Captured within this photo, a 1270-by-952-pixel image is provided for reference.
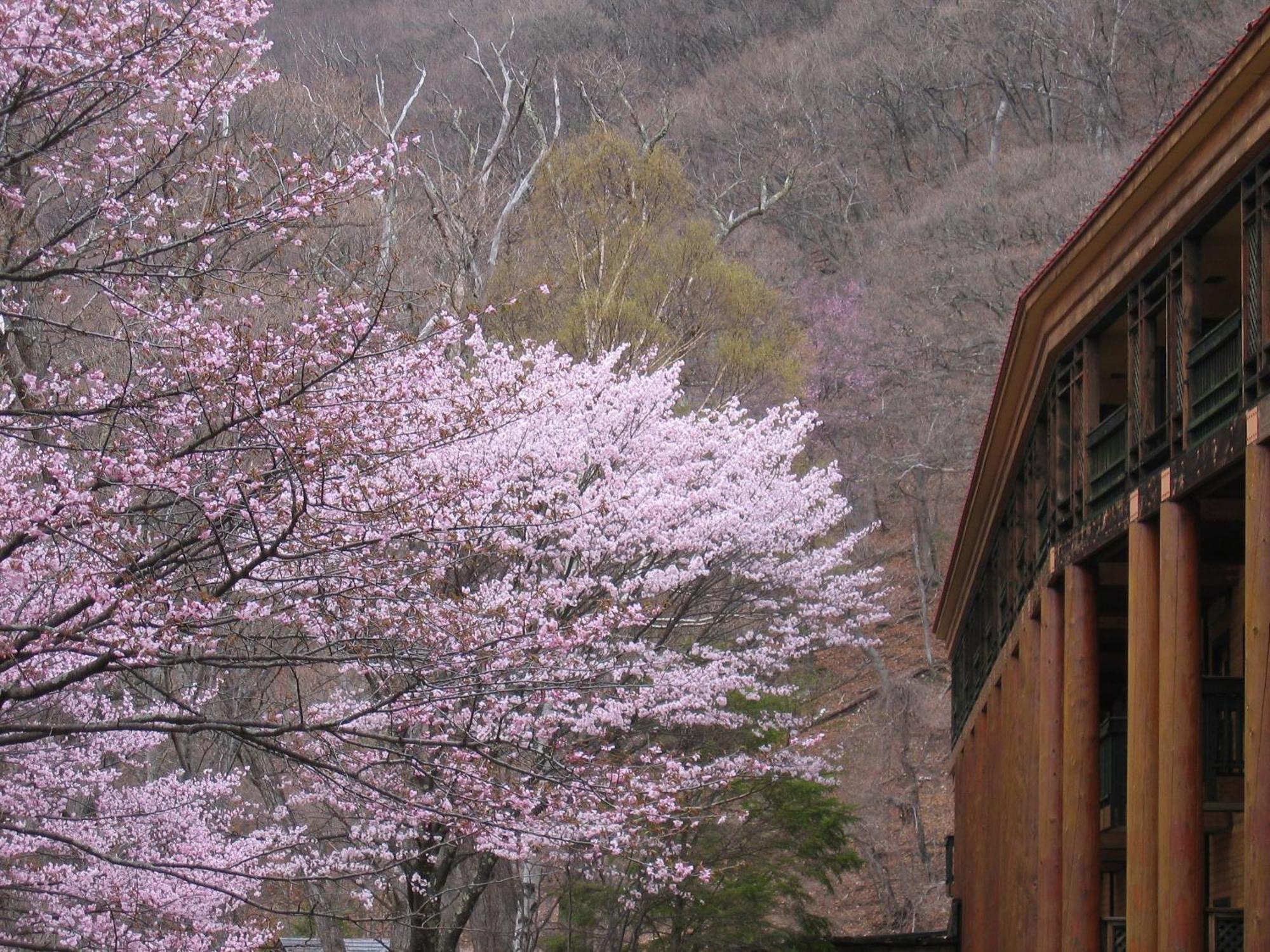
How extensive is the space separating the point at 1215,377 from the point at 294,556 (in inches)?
238

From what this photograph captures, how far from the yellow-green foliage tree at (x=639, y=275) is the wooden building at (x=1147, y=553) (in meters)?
14.3

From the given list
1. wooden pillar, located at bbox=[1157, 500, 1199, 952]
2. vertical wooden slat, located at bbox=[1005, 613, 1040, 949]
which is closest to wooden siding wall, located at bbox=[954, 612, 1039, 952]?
vertical wooden slat, located at bbox=[1005, 613, 1040, 949]

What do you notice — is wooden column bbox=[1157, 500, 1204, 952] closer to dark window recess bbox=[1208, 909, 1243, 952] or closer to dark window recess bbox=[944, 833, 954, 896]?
dark window recess bbox=[1208, 909, 1243, 952]

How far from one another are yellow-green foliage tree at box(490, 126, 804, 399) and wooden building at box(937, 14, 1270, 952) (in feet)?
47.0

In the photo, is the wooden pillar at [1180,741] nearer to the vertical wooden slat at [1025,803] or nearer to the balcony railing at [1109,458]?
the balcony railing at [1109,458]

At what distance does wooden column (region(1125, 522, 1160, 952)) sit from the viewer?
11039 millimetres

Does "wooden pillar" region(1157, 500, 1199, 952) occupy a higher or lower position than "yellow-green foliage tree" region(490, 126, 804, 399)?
lower

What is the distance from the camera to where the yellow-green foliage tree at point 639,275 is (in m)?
33.9

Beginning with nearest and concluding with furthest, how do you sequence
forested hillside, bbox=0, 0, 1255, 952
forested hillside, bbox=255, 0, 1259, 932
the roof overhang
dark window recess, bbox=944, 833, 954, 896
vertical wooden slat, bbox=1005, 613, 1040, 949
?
the roof overhang → forested hillside, bbox=0, 0, 1255, 952 → vertical wooden slat, bbox=1005, 613, 1040, 949 → dark window recess, bbox=944, 833, 954, 896 → forested hillside, bbox=255, 0, 1259, 932

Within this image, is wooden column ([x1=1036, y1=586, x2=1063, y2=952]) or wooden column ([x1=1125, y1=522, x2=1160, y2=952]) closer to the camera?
wooden column ([x1=1125, y1=522, x2=1160, y2=952])

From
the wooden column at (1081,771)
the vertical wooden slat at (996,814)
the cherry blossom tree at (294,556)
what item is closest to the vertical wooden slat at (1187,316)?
the wooden column at (1081,771)

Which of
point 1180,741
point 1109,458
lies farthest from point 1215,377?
point 1109,458

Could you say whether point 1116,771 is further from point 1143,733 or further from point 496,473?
point 496,473

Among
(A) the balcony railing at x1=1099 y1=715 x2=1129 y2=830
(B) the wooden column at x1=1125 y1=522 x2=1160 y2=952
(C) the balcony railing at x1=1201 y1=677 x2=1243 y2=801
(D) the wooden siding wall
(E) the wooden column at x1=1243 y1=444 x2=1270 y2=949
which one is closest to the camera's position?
(E) the wooden column at x1=1243 y1=444 x2=1270 y2=949
